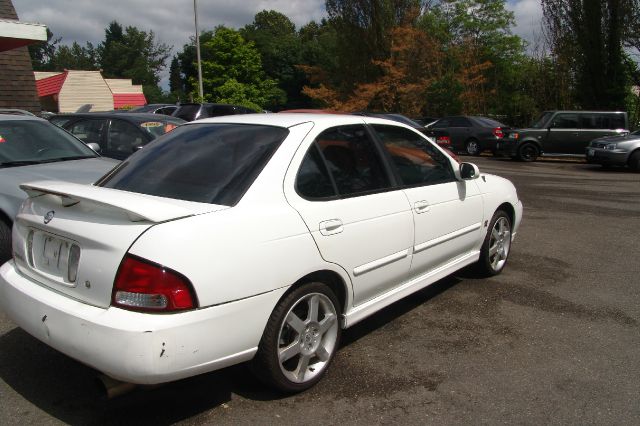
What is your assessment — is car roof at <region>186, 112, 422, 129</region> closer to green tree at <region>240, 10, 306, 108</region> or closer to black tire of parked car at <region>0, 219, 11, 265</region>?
black tire of parked car at <region>0, 219, 11, 265</region>

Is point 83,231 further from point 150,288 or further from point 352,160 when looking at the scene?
point 352,160

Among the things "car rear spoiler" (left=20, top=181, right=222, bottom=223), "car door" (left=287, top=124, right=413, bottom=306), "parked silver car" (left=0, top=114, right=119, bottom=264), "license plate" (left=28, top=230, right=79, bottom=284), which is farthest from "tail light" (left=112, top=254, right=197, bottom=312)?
→ "parked silver car" (left=0, top=114, right=119, bottom=264)

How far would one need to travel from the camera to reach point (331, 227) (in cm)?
326

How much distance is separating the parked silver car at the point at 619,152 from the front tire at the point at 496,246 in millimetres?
12101

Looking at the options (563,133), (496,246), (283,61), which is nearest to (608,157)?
(563,133)

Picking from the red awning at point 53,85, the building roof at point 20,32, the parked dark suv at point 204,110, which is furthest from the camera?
the red awning at point 53,85

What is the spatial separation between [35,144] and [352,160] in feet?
12.9

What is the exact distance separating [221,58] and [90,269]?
47011 millimetres

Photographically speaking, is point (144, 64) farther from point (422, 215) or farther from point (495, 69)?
point (422, 215)

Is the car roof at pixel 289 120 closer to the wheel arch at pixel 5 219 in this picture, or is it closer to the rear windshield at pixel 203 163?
the rear windshield at pixel 203 163

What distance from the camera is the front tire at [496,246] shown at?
5.20 metres

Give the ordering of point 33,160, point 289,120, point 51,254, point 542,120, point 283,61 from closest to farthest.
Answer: point 51,254 → point 289,120 → point 33,160 → point 542,120 → point 283,61

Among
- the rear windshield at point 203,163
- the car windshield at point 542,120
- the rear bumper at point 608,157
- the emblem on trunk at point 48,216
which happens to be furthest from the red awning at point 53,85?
the emblem on trunk at point 48,216

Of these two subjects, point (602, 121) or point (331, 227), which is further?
point (602, 121)
